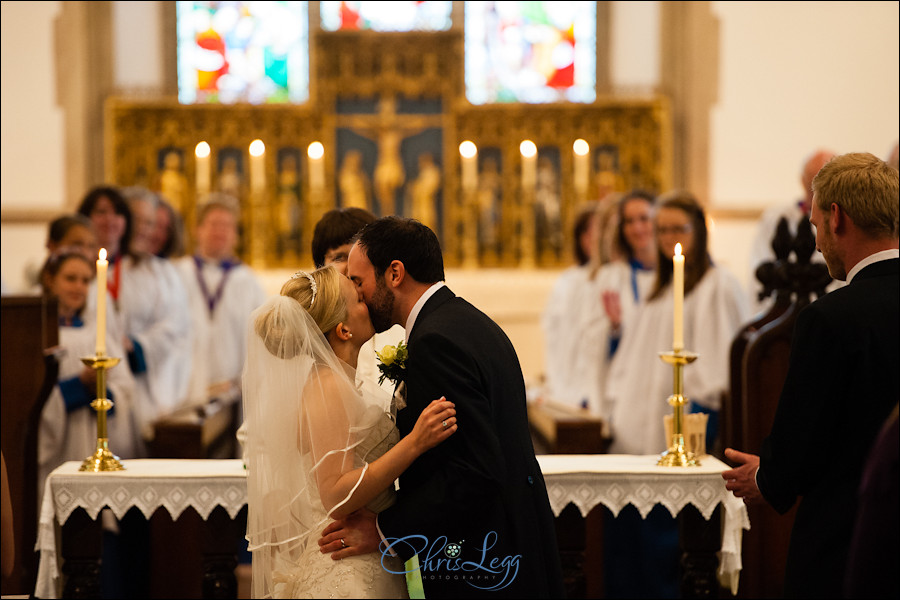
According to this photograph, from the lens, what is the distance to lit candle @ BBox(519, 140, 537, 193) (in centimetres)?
1091

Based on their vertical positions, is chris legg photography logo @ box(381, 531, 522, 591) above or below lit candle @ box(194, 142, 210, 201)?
below

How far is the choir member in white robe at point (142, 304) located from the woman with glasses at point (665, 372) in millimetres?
2676

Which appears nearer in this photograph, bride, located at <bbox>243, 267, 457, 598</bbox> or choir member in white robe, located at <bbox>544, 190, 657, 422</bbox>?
bride, located at <bbox>243, 267, 457, 598</bbox>

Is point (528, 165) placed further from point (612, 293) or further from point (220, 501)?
point (220, 501)

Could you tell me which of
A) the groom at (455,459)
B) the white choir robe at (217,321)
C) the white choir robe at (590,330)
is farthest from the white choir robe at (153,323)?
the groom at (455,459)

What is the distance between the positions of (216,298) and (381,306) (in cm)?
473

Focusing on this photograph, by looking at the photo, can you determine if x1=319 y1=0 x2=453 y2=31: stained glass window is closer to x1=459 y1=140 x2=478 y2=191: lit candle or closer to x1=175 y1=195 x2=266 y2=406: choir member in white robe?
x1=459 y1=140 x2=478 y2=191: lit candle

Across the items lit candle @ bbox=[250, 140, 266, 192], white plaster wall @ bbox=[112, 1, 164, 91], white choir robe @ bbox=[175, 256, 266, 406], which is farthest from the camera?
white plaster wall @ bbox=[112, 1, 164, 91]

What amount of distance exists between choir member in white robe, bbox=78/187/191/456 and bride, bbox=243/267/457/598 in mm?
3101

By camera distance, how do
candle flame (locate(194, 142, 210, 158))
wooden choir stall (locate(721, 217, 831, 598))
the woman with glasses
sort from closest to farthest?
wooden choir stall (locate(721, 217, 831, 598)), the woman with glasses, candle flame (locate(194, 142, 210, 158))

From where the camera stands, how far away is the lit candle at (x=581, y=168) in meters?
10.9

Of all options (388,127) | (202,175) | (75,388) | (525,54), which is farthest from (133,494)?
(525,54)

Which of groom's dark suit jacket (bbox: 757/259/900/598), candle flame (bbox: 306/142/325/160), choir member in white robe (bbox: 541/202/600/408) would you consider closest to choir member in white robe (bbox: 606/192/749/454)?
choir member in white robe (bbox: 541/202/600/408)

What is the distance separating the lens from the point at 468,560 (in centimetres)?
264
